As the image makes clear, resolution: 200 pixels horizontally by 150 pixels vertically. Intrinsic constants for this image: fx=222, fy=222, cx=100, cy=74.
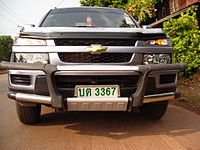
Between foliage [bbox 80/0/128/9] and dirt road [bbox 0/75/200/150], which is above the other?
foliage [bbox 80/0/128/9]

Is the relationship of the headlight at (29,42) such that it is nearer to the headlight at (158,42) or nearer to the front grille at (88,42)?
the front grille at (88,42)

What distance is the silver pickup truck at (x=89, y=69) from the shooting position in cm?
246

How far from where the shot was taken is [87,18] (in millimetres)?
3865

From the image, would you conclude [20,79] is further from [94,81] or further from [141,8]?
[141,8]

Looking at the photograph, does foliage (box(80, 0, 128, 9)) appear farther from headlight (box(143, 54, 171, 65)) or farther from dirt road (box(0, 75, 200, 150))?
headlight (box(143, 54, 171, 65))

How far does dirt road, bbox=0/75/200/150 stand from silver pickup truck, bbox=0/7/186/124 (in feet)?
1.35

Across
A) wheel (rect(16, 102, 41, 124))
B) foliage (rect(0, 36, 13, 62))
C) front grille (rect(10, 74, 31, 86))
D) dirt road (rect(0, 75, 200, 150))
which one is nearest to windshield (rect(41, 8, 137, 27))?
front grille (rect(10, 74, 31, 86))

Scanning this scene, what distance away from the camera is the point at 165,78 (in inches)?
109

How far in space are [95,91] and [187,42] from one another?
207 inches

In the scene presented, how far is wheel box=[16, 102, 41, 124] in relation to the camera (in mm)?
3007

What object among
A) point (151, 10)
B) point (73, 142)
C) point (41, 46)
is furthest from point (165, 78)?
point (151, 10)

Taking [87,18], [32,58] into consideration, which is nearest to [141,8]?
[87,18]

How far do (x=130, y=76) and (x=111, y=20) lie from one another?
5.42ft

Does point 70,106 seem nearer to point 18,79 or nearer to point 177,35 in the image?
point 18,79
